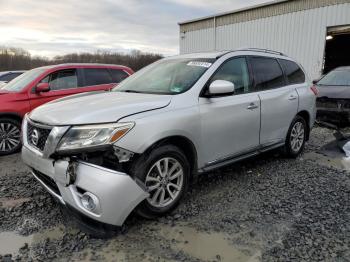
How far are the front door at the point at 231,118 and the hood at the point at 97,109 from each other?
588 millimetres

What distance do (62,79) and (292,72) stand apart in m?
4.54

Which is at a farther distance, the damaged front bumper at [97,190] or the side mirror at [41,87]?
the side mirror at [41,87]

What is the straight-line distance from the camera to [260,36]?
17.0 meters

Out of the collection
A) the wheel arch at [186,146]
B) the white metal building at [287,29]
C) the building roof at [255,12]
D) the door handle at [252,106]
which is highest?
the building roof at [255,12]

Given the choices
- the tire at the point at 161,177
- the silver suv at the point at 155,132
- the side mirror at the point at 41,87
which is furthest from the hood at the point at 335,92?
the side mirror at the point at 41,87

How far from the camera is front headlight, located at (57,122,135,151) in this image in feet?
9.18

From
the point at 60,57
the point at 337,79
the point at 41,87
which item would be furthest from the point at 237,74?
the point at 60,57

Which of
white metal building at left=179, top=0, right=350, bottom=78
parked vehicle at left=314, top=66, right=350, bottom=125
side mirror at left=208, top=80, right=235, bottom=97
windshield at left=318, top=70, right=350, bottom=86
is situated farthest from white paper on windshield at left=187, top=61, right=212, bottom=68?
white metal building at left=179, top=0, right=350, bottom=78

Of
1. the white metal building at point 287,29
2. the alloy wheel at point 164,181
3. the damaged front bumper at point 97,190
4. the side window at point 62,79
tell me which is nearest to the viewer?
the damaged front bumper at point 97,190

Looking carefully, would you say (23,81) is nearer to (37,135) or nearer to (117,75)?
(117,75)

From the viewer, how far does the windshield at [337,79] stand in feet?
27.6

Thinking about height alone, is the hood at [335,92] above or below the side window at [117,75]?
below

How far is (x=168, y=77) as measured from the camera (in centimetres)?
405

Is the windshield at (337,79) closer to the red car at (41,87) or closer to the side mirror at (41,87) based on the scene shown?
the red car at (41,87)
